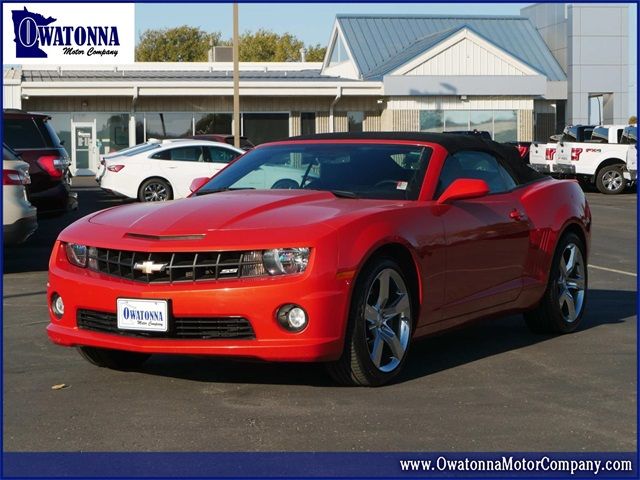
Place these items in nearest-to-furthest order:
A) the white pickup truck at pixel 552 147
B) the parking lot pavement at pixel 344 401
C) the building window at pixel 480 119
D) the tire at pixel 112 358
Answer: the parking lot pavement at pixel 344 401 < the tire at pixel 112 358 < the white pickup truck at pixel 552 147 < the building window at pixel 480 119

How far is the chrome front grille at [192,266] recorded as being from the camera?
6.19 metres

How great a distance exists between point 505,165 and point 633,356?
1683mm

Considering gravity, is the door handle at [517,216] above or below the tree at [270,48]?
below

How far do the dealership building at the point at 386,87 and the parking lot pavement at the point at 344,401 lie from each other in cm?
3853

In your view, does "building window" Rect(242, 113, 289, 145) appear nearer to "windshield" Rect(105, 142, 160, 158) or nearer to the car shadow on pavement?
"windshield" Rect(105, 142, 160, 158)

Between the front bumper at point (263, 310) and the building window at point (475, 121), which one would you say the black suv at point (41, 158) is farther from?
the building window at point (475, 121)

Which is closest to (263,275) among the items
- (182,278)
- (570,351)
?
(182,278)

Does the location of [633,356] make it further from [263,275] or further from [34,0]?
[34,0]

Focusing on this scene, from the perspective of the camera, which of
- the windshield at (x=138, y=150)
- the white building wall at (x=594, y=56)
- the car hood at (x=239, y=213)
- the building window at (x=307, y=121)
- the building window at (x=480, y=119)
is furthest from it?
the white building wall at (x=594, y=56)

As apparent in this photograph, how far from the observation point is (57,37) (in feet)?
168

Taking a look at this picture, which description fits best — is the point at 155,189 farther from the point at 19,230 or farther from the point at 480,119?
the point at 480,119

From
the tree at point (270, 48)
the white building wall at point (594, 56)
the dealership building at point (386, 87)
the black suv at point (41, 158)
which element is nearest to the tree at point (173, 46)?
the tree at point (270, 48)

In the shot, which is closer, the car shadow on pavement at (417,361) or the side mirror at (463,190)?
the car shadow on pavement at (417,361)

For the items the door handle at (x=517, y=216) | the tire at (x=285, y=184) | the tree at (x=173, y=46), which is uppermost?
the tree at (x=173, y=46)
